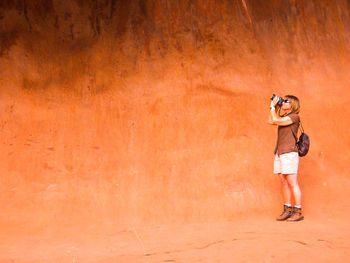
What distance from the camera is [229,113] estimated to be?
22.0ft

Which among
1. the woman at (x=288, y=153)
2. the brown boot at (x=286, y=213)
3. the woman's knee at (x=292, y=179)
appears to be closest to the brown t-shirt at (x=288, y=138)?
the woman at (x=288, y=153)

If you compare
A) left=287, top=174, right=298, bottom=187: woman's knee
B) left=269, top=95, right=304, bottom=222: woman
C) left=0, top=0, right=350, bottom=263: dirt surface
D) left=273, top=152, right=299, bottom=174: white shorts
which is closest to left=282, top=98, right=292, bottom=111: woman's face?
left=269, top=95, right=304, bottom=222: woman

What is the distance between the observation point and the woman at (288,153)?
5123 mm

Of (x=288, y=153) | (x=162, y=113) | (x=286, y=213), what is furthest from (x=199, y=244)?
(x=162, y=113)

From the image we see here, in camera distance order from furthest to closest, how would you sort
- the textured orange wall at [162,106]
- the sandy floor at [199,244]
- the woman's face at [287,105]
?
the textured orange wall at [162,106]
the woman's face at [287,105]
the sandy floor at [199,244]

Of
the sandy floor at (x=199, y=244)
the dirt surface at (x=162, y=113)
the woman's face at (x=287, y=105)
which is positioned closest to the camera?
the sandy floor at (x=199, y=244)

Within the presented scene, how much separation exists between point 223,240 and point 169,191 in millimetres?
1660

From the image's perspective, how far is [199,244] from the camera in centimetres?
450

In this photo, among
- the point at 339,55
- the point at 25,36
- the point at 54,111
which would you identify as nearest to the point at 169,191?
the point at 54,111

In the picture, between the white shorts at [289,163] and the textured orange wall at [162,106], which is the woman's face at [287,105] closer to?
the white shorts at [289,163]

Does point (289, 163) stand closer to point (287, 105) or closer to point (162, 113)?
point (287, 105)

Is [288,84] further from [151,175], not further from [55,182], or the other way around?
[55,182]

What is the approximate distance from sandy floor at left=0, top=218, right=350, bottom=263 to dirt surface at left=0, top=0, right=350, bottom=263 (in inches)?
2.9

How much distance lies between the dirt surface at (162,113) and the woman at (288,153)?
0.82ft
